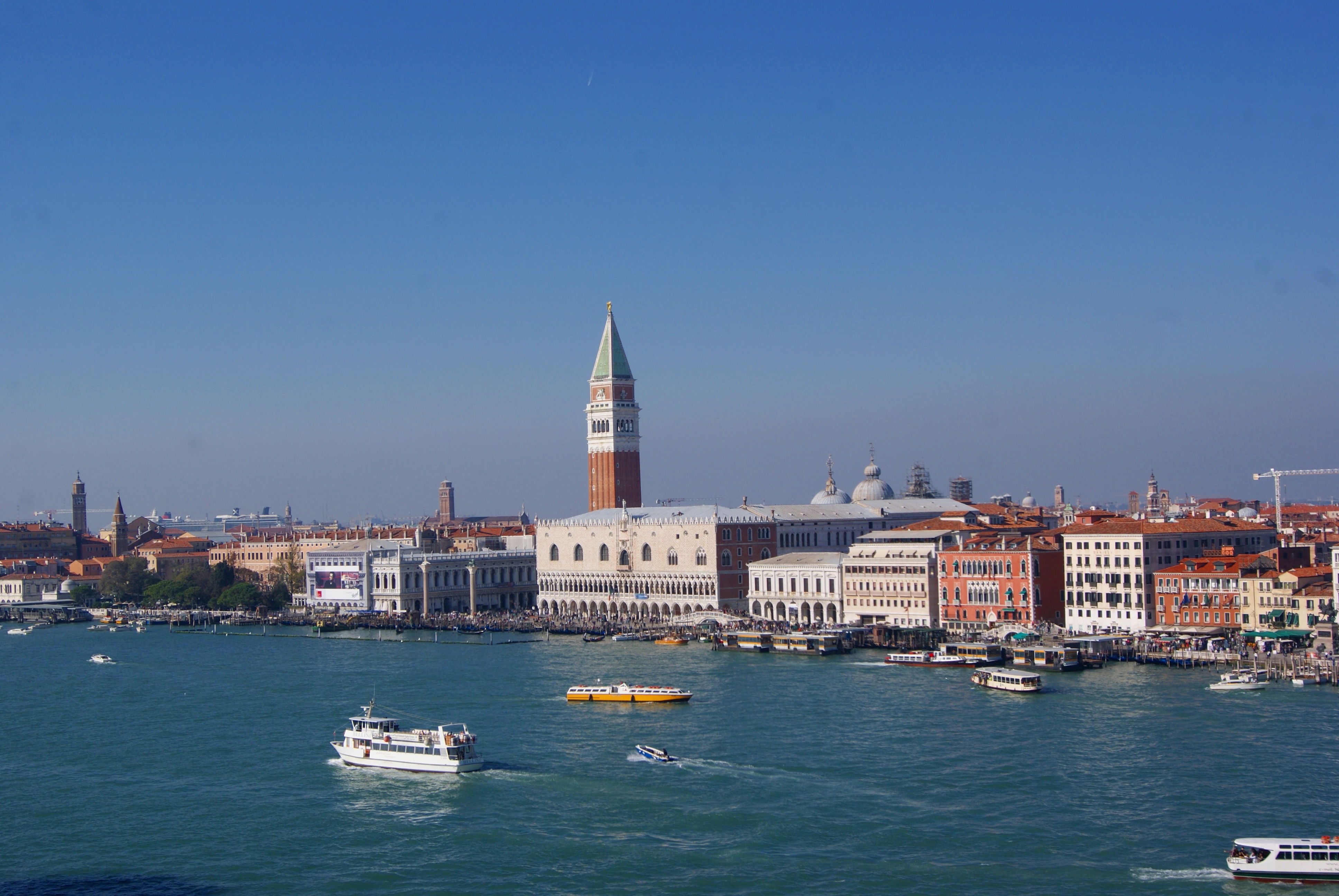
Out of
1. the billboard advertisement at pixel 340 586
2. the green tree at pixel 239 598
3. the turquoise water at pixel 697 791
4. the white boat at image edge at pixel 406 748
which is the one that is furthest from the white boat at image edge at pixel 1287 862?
the green tree at pixel 239 598

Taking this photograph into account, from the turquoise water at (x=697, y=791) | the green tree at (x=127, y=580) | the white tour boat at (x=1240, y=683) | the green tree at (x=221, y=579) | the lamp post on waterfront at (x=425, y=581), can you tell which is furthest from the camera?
the green tree at (x=127, y=580)

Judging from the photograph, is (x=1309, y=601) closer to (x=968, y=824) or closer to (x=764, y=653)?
(x=764, y=653)

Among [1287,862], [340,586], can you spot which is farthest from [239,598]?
[1287,862]

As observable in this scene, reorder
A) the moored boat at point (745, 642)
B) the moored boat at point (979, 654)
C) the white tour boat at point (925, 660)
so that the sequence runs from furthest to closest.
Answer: the moored boat at point (745, 642), the white tour boat at point (925, 660), the moored boat at point (979, 654)

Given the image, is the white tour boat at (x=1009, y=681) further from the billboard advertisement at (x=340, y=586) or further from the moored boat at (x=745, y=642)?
the billboard advertisement at (x=340, y=586)

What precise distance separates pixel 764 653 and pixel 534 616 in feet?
53.4

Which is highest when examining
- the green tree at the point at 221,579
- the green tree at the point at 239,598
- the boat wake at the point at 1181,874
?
the green tree at the point at 221,579

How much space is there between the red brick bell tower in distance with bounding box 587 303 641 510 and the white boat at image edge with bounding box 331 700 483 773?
119 feet

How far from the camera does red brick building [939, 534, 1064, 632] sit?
43.3 m

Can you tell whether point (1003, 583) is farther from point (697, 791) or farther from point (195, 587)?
point (195, 587)

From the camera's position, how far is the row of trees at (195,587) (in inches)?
2621

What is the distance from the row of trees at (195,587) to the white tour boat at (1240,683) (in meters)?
44.6

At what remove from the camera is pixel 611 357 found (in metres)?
62.3

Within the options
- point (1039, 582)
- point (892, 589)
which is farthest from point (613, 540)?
point (1039, 582)
